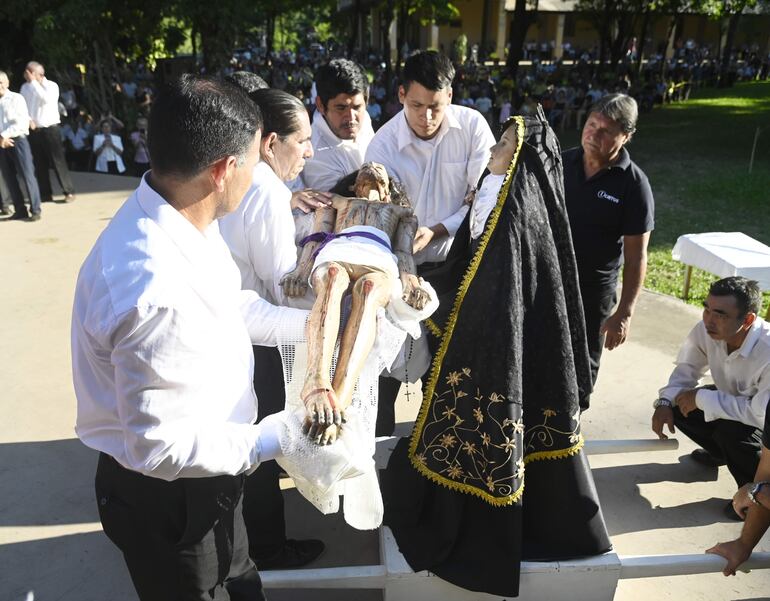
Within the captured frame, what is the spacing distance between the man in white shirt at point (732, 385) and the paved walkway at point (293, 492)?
1.05ft

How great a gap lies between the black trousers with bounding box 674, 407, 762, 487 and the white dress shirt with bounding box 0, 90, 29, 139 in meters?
7.58

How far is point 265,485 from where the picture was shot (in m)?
2.71

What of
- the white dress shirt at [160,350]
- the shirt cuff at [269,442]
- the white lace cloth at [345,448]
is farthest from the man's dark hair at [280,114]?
the shirt cuff at [269,442]

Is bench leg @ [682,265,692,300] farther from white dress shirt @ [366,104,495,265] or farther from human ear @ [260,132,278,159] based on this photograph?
human ear @ [260,132,278,159]

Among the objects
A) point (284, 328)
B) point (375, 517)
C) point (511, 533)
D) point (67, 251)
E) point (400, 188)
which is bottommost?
point (67, 251)

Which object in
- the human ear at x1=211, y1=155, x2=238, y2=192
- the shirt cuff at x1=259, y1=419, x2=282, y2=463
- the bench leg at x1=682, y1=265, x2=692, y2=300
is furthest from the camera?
the bench leg at x1=682, y1=265, x2=692, y2=300

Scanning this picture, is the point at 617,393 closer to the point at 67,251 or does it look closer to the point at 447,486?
the point at 447,486

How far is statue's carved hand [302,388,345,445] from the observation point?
1.80 meters

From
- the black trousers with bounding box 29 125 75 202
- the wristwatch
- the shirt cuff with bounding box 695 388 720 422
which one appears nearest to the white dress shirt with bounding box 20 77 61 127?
the black trousers with bounding box 29 125 75 202

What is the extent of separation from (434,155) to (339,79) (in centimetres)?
59

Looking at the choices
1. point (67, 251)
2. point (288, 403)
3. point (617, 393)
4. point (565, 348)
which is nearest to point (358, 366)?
point (288, 403)

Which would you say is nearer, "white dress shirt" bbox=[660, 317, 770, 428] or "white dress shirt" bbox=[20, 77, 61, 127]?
"white dress shirt" bbox=[660, 317, 770, 428]

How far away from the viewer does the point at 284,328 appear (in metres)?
2.25

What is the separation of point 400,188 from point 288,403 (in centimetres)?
125
